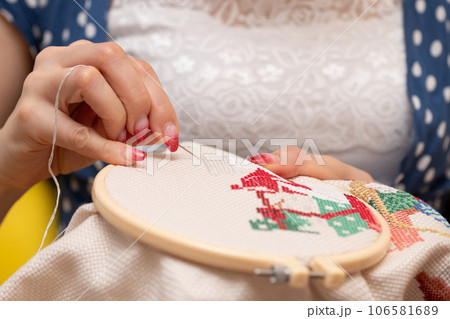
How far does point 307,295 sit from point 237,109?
359 mm

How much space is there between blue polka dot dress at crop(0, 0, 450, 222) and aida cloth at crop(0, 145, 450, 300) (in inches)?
11.3

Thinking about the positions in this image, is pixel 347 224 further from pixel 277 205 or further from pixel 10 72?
pixel 10 72

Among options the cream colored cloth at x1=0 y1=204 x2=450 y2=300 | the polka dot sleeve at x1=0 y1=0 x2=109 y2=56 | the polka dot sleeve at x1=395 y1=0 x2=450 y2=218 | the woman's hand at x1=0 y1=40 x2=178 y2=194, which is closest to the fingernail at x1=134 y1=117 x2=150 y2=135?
the woman's hand at x1=0 y1=40 x2=178 y2=194

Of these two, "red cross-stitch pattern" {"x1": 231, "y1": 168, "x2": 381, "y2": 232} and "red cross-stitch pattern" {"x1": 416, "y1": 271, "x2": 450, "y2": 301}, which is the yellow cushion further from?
"red cross-stitch pattern" {"x1": 416, "y1": 271, "x2": 450, "y2": 301}

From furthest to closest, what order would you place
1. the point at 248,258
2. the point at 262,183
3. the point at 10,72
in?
the point at 10,72 → the point at 262,183 → the point at 248,258

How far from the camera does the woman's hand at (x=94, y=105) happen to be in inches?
15.7

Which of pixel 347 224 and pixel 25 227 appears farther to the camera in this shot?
pixel 25 227

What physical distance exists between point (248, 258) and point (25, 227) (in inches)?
19.5

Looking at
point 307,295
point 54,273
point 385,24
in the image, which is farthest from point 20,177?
point 385,24

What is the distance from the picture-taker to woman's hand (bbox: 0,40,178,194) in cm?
40

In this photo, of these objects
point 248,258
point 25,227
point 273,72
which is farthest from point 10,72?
point 248,258

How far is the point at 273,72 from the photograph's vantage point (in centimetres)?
61

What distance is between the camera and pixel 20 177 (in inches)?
20.7

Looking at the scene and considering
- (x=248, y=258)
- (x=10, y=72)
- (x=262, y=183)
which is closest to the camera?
(x=248, y=258)
